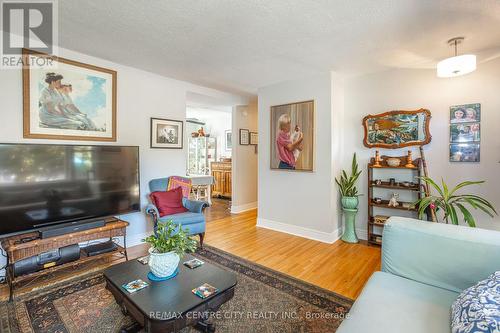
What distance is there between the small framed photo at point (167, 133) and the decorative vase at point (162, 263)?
92.7 inches

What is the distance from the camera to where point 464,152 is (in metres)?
2.99

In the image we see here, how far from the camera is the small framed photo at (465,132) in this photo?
2.91m

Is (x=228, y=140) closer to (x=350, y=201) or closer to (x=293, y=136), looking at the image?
(x=293, y=136)

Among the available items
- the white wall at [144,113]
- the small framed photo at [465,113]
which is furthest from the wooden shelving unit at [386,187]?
the white wall at [144,113]

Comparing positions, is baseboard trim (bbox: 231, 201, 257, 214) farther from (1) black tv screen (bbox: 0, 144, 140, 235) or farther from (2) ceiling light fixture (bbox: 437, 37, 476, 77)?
(2) ceiling light fixture (bbox: 437, 37, 476, 77)

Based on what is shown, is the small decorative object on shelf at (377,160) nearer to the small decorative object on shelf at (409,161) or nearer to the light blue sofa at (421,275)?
the small decorative object on shelf at (409,161)

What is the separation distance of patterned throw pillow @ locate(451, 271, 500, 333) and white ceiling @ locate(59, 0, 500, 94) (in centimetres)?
201

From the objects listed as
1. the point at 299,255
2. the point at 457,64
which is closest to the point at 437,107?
the point at 457,64

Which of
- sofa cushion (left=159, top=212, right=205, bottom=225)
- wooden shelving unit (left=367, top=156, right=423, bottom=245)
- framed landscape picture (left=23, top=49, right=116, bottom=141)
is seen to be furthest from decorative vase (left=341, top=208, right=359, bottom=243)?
framed landscape picture (left=23, top=49, right=116, bottom=141)

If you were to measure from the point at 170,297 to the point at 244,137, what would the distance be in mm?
4351

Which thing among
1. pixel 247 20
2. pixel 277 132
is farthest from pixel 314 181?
pixel 247 20

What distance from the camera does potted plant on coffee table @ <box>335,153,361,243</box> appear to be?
11.8 ft

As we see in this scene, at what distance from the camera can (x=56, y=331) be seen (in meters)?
1.73

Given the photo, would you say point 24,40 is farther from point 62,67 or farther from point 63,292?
point 63,292
